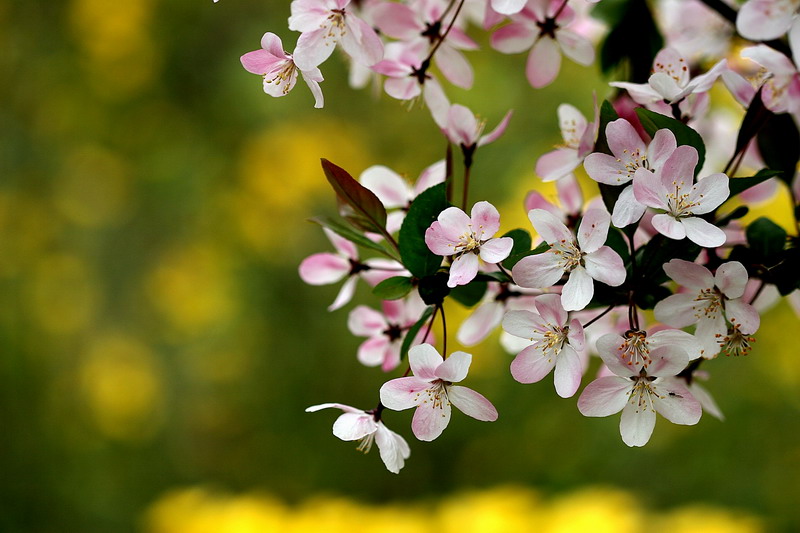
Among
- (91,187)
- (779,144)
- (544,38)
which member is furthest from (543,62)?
(91,187)

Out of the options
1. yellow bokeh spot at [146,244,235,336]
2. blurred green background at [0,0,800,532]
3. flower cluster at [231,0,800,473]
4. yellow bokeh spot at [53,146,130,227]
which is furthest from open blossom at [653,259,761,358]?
yellow bokeh spot at [53,146,130,227]

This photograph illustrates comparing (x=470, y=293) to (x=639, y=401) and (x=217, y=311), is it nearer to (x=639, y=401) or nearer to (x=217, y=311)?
(x=639, y=401)

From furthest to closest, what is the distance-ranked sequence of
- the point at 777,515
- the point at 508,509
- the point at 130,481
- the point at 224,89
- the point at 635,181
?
the point at 224,89, the point at 130,481, the point at 777,515, the point at 508,509, the point at 635,181

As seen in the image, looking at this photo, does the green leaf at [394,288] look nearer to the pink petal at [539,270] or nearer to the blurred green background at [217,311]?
the pink petal at [539,270]

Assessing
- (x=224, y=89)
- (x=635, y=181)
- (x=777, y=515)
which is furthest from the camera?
(x=224, y=89)

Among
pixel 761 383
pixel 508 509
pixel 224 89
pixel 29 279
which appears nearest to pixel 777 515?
pixel 761 383

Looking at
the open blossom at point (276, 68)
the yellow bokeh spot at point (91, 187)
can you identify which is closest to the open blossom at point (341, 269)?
the open blossom at point (276, 68)

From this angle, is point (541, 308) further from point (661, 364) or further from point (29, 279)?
point (29, 279)
